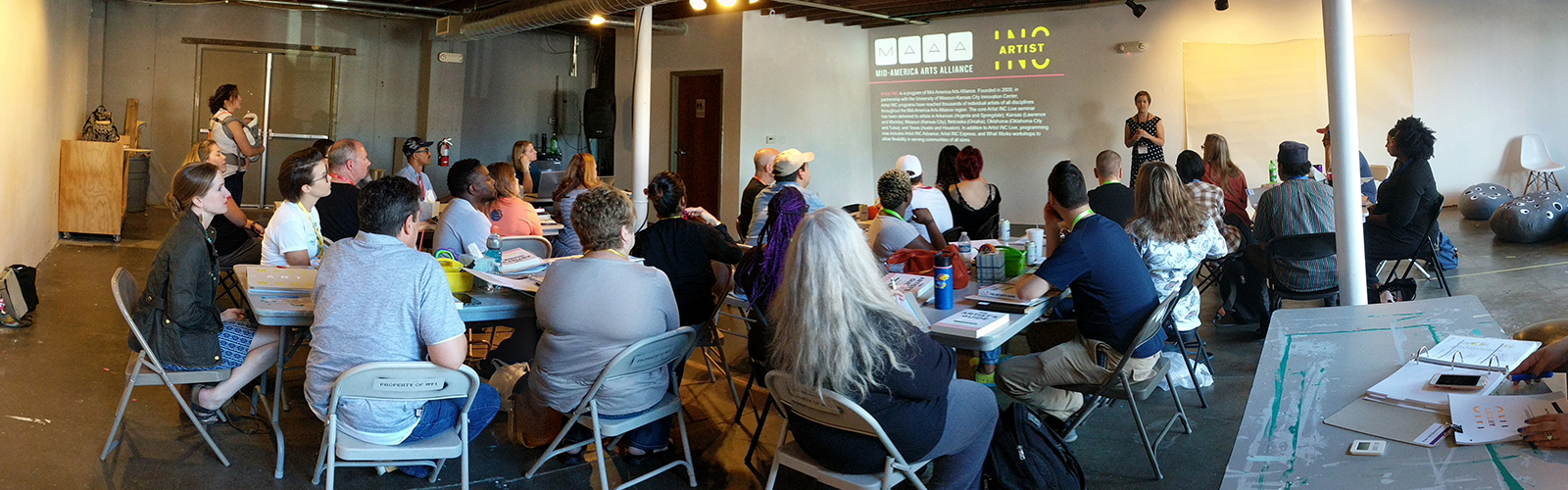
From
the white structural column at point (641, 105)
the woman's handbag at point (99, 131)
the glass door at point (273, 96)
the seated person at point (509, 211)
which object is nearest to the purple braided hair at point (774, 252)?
the seated person at point (509, 211)

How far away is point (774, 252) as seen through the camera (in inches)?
150

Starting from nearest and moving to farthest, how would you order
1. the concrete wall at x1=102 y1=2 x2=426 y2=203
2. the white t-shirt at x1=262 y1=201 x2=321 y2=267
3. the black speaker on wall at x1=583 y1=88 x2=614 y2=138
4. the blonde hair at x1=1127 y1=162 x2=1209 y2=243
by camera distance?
1. the white t-shirt at x1=262 y1=201 x2=321 y2=267
2. the blonde hair at x1=1127 y1=162 x2=1209 y2=243
3. the concrete wall at x1=102 y1=2 x2=426 y2=203
4. the black speaker on wall at x1=583 y1=88 x2=614 y2=138

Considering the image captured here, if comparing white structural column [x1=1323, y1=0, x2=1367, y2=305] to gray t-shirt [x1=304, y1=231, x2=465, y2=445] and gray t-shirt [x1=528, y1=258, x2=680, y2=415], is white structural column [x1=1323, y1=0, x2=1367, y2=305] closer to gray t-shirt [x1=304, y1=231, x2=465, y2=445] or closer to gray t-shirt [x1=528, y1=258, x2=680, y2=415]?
gray t-shirt [x1=528, y1=258, x2=680, y2=415]

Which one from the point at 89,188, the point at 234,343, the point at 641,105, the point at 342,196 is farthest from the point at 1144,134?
the point at 89,188


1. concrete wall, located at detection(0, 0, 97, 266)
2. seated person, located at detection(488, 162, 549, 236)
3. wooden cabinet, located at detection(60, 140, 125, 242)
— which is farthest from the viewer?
wooden cabinet, located at detection(60, 140, 125, 242)

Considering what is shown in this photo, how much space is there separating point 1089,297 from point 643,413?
1.56 m

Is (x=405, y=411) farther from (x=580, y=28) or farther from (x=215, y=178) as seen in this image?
(x=580, y=28)

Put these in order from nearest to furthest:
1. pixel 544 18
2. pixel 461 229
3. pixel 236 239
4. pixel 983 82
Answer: pixel 461 229 → pixel 236 239 → pixel 544 18 → pixel 983 82

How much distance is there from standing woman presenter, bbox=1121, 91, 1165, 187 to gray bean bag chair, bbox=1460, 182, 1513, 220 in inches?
105

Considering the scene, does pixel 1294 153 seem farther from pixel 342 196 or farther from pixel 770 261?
pixel 342 196

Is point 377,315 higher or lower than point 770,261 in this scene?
higher

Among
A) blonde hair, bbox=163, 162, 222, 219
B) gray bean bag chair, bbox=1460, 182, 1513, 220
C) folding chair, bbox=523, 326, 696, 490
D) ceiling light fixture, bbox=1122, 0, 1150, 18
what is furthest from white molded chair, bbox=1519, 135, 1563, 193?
blonde hair, bbox=163, 162, 222, 219

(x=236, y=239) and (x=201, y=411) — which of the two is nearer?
(x=201, y=411)

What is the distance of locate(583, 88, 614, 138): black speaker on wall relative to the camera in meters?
12.9
